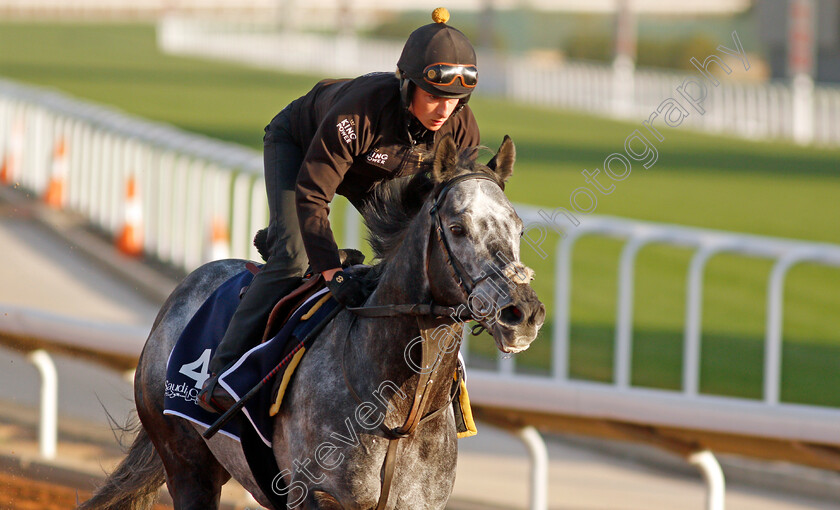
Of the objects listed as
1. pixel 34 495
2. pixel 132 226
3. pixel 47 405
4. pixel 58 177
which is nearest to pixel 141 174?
pixel 132 226

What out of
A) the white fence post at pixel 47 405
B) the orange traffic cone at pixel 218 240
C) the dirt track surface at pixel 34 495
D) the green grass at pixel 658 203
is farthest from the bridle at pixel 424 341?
the orange traffic cone at pixel 218 240

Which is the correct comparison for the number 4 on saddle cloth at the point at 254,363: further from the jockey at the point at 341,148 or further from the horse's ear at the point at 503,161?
the horse's ear at the point at 503,161

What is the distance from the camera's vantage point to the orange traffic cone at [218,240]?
27.4ft

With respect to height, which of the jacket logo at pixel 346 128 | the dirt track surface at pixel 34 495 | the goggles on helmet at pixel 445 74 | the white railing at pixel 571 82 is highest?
the white railing at pixel 571 82

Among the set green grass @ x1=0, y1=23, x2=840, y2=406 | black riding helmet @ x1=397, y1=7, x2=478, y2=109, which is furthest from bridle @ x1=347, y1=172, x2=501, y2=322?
green grass @ x1=0, y1=23, x2=840, y2=406

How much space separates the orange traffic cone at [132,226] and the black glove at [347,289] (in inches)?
283

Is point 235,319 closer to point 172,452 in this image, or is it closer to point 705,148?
point 172,452

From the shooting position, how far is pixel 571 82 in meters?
26.8

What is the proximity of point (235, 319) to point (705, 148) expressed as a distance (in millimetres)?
16996

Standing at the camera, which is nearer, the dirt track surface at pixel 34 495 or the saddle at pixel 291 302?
the saddle at pixel 291 302

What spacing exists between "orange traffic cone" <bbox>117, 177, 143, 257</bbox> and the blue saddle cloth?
6.45 metres

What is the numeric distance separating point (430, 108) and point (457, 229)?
1.64 ft

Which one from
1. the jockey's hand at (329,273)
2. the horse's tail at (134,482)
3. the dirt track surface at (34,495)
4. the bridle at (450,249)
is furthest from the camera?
the dirt track surface at (34,495)

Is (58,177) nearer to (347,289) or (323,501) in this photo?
(347,289)
